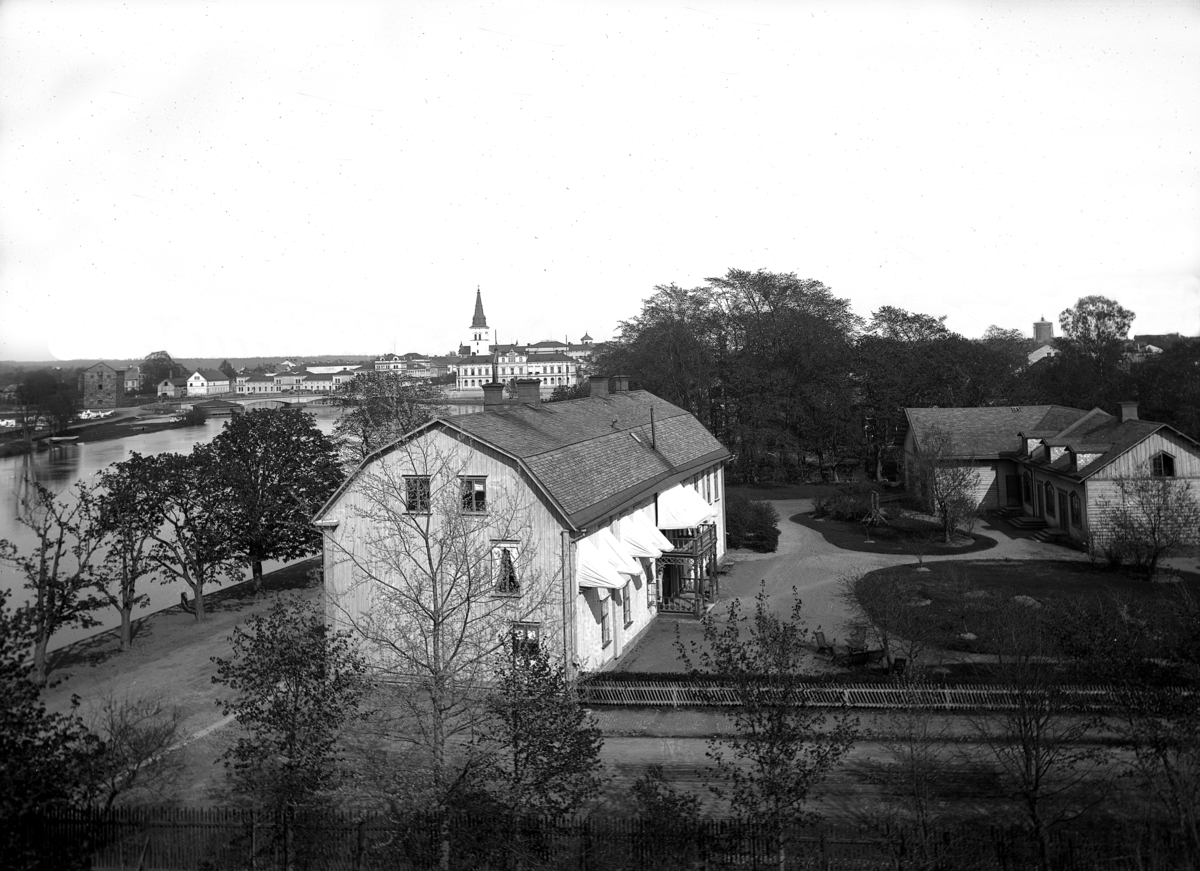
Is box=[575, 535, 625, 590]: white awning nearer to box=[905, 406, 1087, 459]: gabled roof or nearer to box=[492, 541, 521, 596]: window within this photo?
box=[492, 541, 521, 596]: window

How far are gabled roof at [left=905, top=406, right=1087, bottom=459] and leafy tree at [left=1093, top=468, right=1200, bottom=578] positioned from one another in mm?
11225

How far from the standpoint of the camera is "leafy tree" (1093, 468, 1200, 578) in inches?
1136

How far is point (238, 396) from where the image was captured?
77625 mm

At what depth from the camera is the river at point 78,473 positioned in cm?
3078

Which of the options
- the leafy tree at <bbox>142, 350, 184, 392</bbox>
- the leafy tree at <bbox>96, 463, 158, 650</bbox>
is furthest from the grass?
the leafy tree at <bbox>142, 350, 184, 392</bbox>

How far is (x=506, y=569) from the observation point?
2009 centimetres

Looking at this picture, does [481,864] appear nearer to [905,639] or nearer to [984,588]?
[905,639]

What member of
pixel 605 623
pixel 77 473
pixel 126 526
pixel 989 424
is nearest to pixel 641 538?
pixel 605 623

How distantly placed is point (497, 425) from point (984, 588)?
56.3ft

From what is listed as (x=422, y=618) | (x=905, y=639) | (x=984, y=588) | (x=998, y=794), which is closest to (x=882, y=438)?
(x=984, y=588)

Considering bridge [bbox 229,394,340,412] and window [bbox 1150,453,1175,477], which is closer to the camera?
window [bbox 1150,453,1175,477]

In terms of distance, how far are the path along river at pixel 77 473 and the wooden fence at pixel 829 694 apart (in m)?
17.6

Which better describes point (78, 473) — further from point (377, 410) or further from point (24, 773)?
point (24, 773)

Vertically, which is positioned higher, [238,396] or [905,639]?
[238,396]
